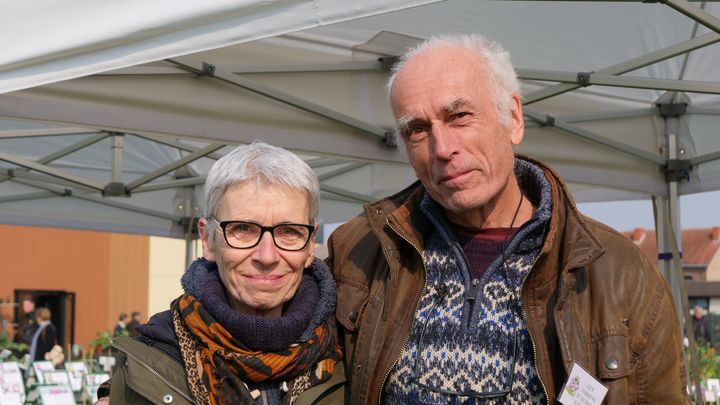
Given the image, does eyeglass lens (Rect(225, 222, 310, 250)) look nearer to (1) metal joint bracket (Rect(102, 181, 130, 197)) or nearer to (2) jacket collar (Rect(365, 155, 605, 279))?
(2) jacket collar (Rect(365, 155, 605, 279))

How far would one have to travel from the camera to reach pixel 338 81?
13.2 feet

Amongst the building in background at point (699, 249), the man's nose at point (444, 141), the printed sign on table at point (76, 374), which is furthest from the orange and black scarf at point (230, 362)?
the building in background at point (699, 249)

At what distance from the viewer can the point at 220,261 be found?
1.92 m

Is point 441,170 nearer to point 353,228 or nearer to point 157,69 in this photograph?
point 353,228

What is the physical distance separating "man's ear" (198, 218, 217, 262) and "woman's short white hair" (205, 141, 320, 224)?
0.07ft

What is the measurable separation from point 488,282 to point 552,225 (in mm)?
176

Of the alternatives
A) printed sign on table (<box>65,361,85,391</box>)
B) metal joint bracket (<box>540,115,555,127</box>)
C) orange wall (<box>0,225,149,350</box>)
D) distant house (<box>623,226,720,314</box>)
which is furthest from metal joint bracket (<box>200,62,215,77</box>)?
distant house (<box>623,226,720,314</box>)

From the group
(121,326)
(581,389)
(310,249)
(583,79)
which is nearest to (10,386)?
(583,79)

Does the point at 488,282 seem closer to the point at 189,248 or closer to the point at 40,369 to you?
the point at 40,369

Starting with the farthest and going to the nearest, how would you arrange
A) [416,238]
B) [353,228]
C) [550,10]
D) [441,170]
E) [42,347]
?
[42,347] → [550,10] → [353,228] → [416,238] → [441,170]

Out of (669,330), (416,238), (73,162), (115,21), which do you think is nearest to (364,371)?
(416,238)

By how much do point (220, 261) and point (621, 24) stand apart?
273 cm

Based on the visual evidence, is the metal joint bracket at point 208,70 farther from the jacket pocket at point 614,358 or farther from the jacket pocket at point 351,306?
the jacket pocket at point 614,358

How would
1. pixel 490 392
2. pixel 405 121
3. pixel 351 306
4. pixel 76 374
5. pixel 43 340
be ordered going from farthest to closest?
pixel 43 340 → pixel 76 374 → pixel 351 306 → pixel 405 121 → pixel 490 392
